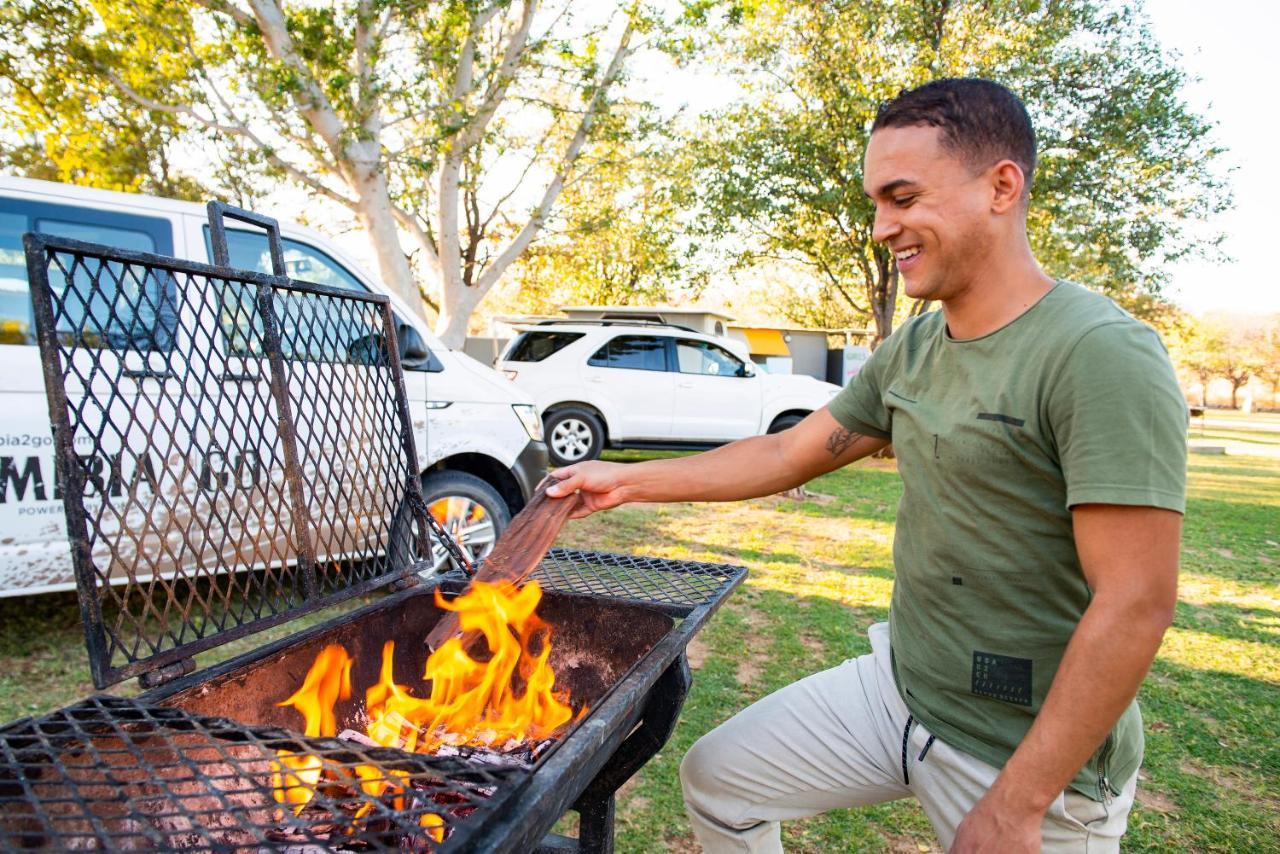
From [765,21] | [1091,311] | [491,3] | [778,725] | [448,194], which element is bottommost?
[778,725]

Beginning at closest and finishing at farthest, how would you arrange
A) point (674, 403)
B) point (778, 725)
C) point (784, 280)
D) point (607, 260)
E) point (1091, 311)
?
point (1091, 311)
point (778, 725)
point (674, 403)
point (607, 260)
point (784, 280)

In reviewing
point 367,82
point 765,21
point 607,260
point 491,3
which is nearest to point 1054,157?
point 765,21

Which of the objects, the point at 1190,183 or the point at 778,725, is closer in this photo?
the point at 778,725

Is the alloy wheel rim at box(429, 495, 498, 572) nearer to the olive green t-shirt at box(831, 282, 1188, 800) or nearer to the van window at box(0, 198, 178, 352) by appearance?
the van window at box(0, 198, 178, 352)

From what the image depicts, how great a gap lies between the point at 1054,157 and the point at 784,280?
2626 centimetres

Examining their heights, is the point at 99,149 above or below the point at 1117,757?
above

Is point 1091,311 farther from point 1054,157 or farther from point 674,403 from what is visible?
point 1054,157

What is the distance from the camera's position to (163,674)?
156 centimetres

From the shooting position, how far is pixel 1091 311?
4.86ft

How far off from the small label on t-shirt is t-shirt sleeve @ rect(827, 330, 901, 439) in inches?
24.4

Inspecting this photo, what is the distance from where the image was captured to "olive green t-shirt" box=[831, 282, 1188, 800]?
1331mm

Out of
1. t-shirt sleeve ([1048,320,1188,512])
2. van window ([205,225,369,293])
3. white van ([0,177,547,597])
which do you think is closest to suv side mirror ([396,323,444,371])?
white van ([0,177,547,597])

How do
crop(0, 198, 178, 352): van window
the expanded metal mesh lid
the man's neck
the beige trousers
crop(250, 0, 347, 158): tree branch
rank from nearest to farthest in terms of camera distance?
the expanded metal mesh lid, the man's neck, the beige trousers, crop(0, 198, 178, 352): van window, crop(250, 0, 347, 158): tree branch

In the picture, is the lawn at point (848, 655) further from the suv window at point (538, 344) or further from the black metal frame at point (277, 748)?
the suv window at point (538, 344)
